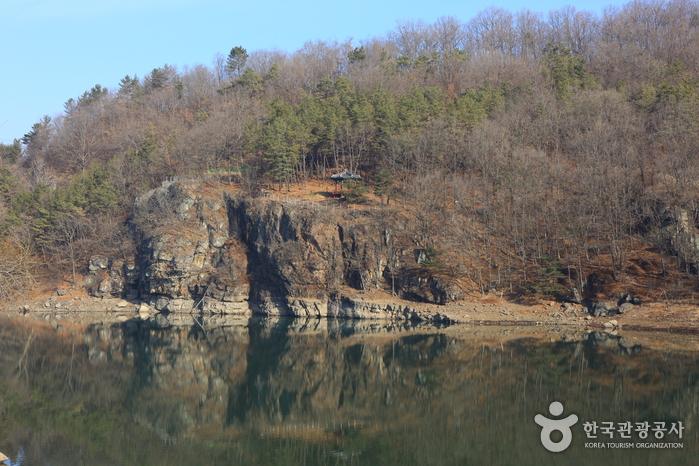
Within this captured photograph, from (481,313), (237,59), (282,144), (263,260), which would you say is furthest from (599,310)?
(237,59)

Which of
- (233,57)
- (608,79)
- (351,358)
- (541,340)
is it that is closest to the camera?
(351,358)

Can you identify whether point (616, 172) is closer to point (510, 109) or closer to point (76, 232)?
point (510, 109)

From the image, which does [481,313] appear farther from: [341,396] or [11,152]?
[11,152]

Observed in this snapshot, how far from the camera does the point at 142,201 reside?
57.4m

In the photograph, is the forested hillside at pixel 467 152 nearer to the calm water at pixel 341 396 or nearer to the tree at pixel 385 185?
the tree at pixel 385 185

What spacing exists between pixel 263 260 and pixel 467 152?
75.5 feet

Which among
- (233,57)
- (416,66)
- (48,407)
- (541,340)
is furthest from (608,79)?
(48,407)

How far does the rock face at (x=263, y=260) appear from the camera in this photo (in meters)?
49.8

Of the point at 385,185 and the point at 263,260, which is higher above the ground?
the point at 385,185

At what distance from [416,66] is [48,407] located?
68.7 metres

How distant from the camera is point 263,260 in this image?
53312mm

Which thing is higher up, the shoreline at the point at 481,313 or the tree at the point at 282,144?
the tree at the point at 282,144

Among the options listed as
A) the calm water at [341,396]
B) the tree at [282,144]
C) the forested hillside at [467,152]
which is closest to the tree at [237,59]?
the forested hillside at [467,152]

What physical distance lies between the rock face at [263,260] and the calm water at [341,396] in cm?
840
